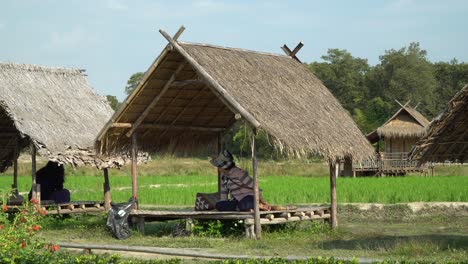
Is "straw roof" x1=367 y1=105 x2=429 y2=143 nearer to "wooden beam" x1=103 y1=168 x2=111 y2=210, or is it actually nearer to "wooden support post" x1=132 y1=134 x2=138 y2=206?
"wooden beam" x1=103 y1=168 x2=111 y2=210

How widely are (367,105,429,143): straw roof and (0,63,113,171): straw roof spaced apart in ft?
Result: 62.6

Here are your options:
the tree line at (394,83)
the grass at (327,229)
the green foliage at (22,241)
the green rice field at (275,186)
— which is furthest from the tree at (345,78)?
the green foliage at (22,241)

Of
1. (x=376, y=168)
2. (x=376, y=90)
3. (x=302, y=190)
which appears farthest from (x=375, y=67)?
(x=302, y=190)

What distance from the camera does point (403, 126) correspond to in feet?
113

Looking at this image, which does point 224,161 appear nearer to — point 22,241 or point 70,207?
point 70,207

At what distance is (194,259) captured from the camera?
924 cm

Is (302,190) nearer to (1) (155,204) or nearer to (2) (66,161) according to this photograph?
(1) (155,204)

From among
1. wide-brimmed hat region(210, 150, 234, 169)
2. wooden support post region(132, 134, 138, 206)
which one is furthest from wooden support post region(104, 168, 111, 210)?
wide-brimmed hat region(210, 150, 234, 169)

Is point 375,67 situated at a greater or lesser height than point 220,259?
greater

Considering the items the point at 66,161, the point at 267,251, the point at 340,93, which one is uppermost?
the point at 340,93

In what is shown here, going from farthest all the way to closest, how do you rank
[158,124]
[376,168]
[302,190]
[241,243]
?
[376,168], [302,190], [158,124], [241,243]

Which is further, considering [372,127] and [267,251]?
[372,127]

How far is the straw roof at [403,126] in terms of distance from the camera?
112 feet

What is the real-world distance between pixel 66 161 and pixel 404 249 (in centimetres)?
697
